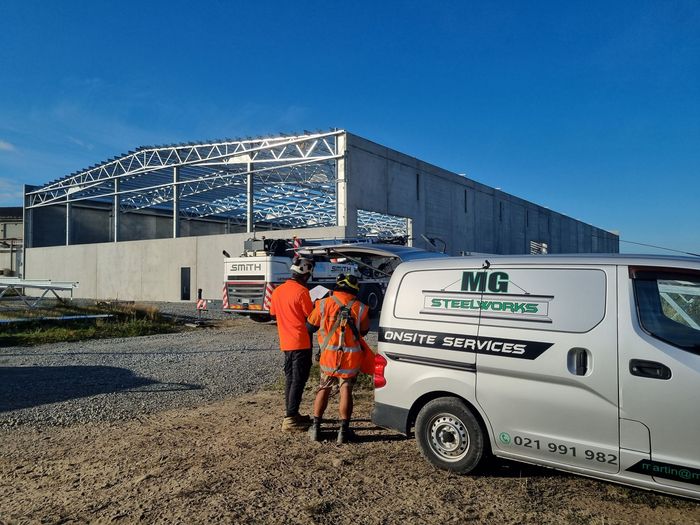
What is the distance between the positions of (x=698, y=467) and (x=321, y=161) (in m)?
22.2

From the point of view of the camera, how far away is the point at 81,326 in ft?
50.7

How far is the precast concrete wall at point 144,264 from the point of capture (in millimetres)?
27781

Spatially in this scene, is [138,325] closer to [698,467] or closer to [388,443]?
[388,443]

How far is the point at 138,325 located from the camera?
15.6 metres

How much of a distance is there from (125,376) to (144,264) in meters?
25.3

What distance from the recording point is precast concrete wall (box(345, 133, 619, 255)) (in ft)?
79.6

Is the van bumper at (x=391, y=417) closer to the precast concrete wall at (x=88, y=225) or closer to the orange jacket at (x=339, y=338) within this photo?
the orange jacket at (x=339, y=338)

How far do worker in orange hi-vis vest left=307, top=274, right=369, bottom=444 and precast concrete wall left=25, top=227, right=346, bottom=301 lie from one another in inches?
678

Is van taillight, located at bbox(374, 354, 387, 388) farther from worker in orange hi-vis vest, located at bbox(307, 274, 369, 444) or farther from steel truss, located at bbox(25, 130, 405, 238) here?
steel truss, located at bbox(25, 130, 405, 238)

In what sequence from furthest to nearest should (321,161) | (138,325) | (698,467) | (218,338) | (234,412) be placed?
(321,161) < (138,325) < (218,338) < (234,412) < (698,467)

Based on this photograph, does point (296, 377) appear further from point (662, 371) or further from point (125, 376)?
point (125, 376)

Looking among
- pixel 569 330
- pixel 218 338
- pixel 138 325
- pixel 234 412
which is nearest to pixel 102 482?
pixel 234 412

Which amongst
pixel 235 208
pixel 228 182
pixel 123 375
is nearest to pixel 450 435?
pixel 123 375

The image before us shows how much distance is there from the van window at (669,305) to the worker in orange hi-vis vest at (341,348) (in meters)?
2.59
